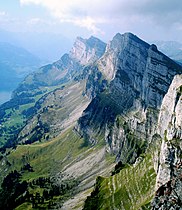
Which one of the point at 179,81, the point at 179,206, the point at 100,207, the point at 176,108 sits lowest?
the point at 100,207

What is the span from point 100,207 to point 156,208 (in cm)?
15125

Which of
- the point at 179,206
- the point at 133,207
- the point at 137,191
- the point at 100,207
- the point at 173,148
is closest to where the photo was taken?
the point at 179,206

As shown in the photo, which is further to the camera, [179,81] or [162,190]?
[179,81]

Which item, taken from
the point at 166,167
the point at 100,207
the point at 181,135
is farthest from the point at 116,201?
the point at 181,135

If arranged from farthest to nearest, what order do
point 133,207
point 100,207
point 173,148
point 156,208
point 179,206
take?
1. point 100,207
2. point 133,207
3. point 173,148
4. point 156,208
5. point 179,206

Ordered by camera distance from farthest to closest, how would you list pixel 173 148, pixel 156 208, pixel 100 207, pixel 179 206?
pixel 100 207, pixel 173 148, pixel 156 208, pixel 179 206

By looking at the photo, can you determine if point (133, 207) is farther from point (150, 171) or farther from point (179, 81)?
point (179, 81)

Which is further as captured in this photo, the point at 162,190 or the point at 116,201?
the point at 116,201

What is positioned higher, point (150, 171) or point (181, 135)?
point (181, 135)

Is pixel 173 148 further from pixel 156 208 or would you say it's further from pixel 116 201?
pixel 156 208

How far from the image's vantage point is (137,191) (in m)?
187

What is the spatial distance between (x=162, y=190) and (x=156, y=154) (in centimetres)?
14681

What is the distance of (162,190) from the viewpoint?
54062 millimetres

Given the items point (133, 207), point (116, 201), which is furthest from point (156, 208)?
point (116, 201)
